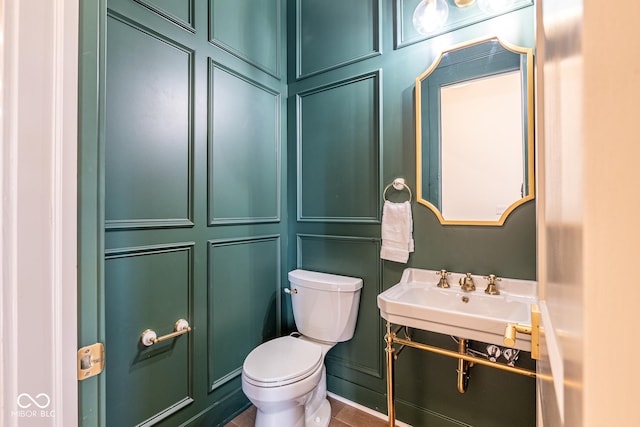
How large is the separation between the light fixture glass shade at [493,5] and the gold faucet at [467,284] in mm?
1265

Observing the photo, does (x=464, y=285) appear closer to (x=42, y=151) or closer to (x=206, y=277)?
(x=206, y=277)

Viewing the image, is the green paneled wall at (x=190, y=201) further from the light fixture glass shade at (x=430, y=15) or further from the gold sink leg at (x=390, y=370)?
the light fixture glass shade at (x=430, y=15)

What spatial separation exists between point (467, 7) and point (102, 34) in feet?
5.20

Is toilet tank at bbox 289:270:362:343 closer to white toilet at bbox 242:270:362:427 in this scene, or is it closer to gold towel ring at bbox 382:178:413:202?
white toilet at bbox 242:270:362:427

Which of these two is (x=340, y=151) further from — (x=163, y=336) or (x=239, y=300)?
(x=163, y=336)

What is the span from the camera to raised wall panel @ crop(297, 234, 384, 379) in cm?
171

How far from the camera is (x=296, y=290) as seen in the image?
5.91ft

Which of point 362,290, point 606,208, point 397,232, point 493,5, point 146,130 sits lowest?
point 362,290

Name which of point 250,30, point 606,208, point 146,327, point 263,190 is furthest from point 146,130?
point 606,208

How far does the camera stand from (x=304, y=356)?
151 cm

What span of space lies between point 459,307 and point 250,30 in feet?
6.55

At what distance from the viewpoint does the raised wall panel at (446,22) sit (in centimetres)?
138

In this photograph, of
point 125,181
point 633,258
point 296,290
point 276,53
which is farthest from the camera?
point 276,53

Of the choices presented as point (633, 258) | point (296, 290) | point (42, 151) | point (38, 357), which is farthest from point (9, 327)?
point (296, 290)
